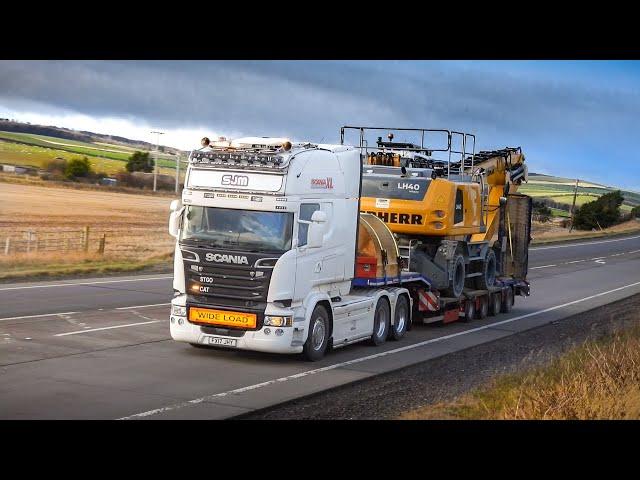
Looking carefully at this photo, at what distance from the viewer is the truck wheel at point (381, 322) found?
19.8m

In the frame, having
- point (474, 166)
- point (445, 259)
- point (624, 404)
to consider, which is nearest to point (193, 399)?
point (624, 404)

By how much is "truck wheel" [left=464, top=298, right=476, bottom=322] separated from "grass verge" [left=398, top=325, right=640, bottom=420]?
29.9 feet

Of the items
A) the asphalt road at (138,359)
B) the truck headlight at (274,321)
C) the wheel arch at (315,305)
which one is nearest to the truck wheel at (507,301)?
the asphalt road at (138,359)

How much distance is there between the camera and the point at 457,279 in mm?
23969

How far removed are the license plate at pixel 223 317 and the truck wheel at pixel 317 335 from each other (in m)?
1.21

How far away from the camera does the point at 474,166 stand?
85.4 ft

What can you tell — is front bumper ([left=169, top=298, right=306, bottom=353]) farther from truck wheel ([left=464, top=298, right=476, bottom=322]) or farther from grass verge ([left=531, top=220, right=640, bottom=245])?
grass verge ([left=531, top=220, right=640, bottom=245])

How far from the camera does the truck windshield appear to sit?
53.3 ft

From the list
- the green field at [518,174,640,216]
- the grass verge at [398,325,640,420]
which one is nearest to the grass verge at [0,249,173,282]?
the grass verge at [398,325,640,420]

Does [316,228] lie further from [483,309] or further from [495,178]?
[495,178]

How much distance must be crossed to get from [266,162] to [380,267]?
426 centimetres

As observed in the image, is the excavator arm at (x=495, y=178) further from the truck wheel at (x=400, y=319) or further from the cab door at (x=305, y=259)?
the cab door at (x=305, y=259)
